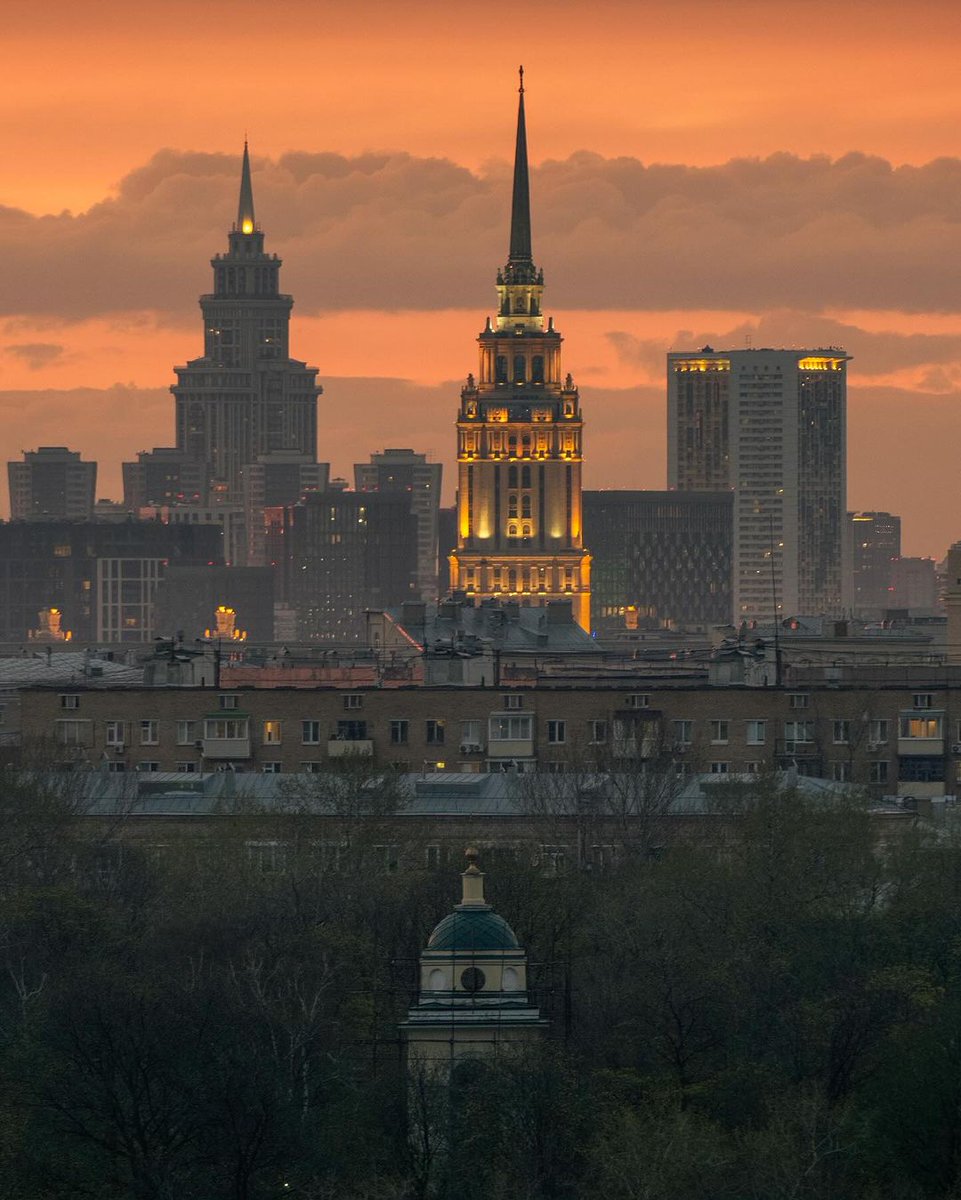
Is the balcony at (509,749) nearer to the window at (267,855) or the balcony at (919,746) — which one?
the balcony at (919,746)

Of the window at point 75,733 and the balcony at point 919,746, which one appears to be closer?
the window at point 75,733

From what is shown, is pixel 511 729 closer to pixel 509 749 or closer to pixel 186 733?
pixel 509 749

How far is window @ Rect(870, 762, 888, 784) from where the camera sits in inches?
5330

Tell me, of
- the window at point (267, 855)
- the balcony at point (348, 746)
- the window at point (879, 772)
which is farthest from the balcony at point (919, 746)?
the window at point (267, 855)

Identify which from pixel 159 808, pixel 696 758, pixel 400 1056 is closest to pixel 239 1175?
pixel 400 1056

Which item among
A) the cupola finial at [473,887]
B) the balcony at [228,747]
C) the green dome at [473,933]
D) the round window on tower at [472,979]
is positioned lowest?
the round window on tower at [472,979]

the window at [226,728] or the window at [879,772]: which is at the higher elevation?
the window at [226,728]

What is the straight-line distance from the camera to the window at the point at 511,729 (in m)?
134

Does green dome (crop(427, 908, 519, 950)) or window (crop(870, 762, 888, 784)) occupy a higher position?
green dome (crop(427, 908, 519, 950))

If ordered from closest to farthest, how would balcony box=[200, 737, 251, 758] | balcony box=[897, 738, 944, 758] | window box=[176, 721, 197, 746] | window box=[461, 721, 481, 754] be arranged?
1. balcony box=[200, 737, 251, 758]
2. window box=[176, 721, 197, 746]
3. window box=[461, 721, 481, 754]
4. balcony box=[897, 738, 944, 758]

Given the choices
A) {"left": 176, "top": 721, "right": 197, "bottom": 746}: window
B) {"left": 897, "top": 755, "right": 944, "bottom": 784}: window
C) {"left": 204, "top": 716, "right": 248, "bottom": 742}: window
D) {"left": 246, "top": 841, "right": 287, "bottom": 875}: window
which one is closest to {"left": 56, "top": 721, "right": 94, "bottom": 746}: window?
{"left": 176, "top": 721, "right": 197, "bottom": 746}: window

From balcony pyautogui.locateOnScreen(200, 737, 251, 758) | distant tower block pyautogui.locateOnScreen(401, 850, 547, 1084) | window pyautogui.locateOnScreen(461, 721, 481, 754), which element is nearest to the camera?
distant tower block pyautogui.locateOnScreen(401, 850, 547, 1084)

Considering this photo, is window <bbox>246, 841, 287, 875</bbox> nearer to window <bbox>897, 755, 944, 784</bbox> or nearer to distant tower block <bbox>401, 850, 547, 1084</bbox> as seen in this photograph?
distant tower block <bbox>401, 850, 547, 1084</bbox>

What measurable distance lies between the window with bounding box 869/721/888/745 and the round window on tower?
63.2 m
